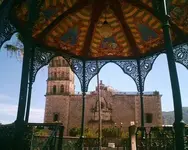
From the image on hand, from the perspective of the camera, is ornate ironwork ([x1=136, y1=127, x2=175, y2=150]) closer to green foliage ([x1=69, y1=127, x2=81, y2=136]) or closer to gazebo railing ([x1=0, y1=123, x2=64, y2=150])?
gazebo railing ([x1=0, y1=123, x2=64, y2=150])

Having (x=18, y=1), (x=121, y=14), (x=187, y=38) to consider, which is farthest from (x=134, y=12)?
(x=18, y=1)

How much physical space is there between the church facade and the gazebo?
96.2 ft

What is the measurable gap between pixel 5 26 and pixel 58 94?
Answer: 37.5m

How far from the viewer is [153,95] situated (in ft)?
136

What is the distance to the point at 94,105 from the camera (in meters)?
41.8

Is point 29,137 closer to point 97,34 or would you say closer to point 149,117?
point 97,34

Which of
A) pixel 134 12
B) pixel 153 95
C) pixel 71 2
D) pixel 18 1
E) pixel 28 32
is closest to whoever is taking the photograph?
pixel 28 32

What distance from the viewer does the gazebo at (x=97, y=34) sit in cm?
804

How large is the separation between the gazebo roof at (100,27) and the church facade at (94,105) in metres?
29.5

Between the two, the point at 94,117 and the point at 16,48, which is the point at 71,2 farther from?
the point at 94,117

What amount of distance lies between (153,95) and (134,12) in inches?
1348

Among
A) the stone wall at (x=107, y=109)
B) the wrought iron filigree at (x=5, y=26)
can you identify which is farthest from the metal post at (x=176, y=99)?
the stone wall at (x=107, y=109)

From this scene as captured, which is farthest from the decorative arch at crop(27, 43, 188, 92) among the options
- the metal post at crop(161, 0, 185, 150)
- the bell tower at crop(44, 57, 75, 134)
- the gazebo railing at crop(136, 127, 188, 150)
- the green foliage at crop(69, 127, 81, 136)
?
the bell tower at crop(44, 57, 75, 134)

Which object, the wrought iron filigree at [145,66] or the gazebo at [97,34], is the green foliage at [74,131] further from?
the wrought iron filigree at [145,66]
